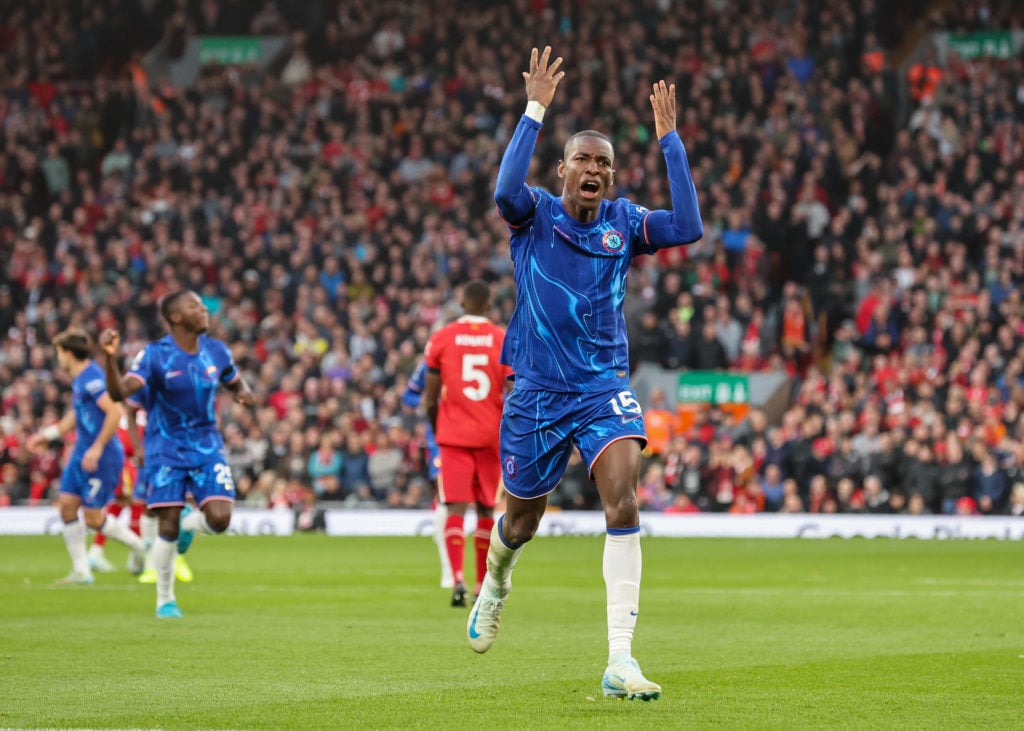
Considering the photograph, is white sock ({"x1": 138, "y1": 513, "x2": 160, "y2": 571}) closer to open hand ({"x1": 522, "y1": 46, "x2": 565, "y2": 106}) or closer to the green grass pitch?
the green grass pitch

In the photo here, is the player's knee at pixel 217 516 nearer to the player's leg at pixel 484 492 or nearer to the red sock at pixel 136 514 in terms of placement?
the player's leg at pixel 484 492

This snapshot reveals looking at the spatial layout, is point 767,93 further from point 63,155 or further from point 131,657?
point 131,657

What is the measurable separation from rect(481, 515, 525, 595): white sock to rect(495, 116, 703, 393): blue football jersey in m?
0.82

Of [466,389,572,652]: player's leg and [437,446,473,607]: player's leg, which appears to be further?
[437,446,473,607]: player's leg

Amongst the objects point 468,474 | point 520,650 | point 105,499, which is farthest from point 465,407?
point 105,499

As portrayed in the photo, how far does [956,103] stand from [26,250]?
682 inches

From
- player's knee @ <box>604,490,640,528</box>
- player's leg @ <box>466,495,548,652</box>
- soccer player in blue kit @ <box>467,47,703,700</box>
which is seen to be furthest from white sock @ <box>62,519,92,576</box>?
player's knee @ <box>604,490,640,528</box>

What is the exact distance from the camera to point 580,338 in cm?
812

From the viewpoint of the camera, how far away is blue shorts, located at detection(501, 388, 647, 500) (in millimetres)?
8062

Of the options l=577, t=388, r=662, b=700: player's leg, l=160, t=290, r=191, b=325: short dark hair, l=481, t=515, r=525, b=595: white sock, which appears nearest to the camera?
Answer: l=577, t=388, r=662, b=700: player's leg

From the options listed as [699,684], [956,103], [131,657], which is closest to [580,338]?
[699,684]

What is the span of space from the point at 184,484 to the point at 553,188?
1869 cm

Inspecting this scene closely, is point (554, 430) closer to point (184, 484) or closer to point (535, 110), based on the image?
point (535, 110)

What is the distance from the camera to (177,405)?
12695 mm
